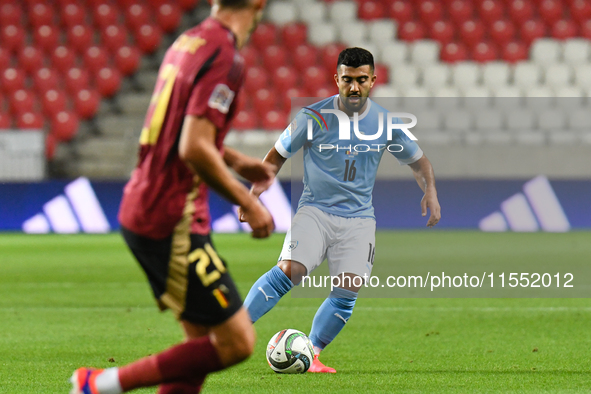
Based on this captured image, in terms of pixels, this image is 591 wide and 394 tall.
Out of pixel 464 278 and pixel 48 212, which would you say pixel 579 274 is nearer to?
pixel 464 278

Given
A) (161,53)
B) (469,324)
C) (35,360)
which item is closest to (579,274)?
(469,324)

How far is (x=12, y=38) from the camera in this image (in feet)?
58.7

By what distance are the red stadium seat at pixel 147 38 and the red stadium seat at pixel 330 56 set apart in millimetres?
3588

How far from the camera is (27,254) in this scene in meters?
11.9

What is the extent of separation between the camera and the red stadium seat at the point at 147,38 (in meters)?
18.1

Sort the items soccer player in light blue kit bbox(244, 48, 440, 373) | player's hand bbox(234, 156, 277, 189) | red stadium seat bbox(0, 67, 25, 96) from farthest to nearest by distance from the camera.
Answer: red stadium seat bbox(0, 67, 25, 96) → soccer player in light blue kit bbox(244, 48, 440, 373) → player's hand bbox(234, 156, 277, 189)

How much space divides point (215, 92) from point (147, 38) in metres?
16.0

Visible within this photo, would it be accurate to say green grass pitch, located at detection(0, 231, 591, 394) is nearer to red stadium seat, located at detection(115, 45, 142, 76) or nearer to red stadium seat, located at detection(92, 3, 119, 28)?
red stadium seat, located at detection(115, 45, 142, 76)

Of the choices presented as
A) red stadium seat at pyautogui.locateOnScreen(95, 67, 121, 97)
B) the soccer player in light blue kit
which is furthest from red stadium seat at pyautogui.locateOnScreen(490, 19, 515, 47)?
the soccer player in light blue kit

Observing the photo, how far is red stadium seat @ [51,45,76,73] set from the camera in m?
17.7

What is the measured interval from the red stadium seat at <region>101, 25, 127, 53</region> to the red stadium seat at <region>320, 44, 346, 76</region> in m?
4.30

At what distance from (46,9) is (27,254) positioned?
8.28m

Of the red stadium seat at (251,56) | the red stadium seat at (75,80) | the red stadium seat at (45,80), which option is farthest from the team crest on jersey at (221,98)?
the red stadium seat at (251,56)

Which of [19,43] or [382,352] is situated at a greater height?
[382,352]
